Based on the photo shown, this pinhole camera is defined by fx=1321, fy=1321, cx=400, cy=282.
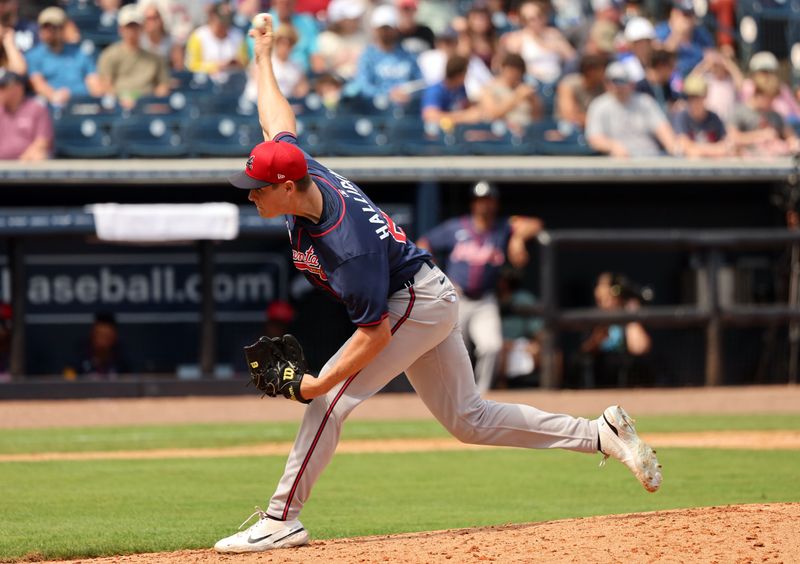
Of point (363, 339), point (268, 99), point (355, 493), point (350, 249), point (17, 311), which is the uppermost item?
point (268, 99)

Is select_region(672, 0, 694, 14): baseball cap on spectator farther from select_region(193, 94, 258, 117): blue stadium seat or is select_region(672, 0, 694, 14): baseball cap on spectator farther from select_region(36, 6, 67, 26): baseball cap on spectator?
select_region(36, 6, 67, 26): baseball cap on spectator

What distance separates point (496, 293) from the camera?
11.9m

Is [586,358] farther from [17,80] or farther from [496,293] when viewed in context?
[17,80]

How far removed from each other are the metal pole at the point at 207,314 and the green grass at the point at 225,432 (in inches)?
65.2

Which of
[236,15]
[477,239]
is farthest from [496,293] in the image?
[236,15]

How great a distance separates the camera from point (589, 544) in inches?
179

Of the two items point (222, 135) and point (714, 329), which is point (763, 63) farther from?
point (222, 135)

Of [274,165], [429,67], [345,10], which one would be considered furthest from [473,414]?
[345,10]

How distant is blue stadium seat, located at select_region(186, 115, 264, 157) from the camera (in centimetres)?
1171

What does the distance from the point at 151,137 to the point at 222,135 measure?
0.63 m

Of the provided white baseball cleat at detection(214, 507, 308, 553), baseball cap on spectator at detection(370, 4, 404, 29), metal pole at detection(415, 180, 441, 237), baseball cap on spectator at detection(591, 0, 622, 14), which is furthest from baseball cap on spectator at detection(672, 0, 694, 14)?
white baseball cleat at detection(214, 507, 308, 553)

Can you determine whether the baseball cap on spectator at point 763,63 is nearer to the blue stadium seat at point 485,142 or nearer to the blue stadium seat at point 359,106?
the blue stadium seat at point 485,142

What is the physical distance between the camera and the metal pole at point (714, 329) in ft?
39.1

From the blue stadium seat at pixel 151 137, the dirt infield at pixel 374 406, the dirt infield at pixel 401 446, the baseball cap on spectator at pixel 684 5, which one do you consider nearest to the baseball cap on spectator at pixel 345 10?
the blue stadium seat at pixel 151 137
